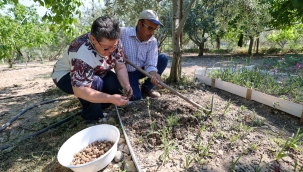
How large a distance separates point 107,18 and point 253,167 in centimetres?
165

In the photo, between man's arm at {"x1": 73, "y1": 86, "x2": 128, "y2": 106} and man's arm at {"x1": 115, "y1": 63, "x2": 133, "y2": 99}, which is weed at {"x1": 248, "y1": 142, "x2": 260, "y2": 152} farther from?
man's arm at {"x1": 115, "y1": 63, "x2": 133, "y2": 99}

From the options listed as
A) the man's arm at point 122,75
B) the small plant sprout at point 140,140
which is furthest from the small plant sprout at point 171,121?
the man's arm at point 122,75

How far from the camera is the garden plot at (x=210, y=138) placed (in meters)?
1.41

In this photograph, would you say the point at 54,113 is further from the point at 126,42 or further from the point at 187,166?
the point at 187,166

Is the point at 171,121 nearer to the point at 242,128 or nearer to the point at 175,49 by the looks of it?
the point at 242,128

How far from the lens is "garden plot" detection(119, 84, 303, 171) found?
1407 mm

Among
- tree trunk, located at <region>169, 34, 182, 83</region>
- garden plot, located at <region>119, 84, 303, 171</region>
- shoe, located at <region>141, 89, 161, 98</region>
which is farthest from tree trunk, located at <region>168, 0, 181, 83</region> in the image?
garden plot, located at <region>119, 84, 303, 171</region>

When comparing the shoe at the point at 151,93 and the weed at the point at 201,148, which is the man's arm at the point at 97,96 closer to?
the weed at the point at 201,148

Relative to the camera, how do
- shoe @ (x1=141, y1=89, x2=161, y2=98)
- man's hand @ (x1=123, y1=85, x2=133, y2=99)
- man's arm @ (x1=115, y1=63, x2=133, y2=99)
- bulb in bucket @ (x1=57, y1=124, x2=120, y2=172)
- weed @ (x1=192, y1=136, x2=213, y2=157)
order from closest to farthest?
1. bulb in bucket @ (x1=57, y1=124, x2=120, y2=172)
2. weed @ (x1=192, y1=136, x2=213, y2=157)
3. man's hand @ (x1=123, y1=85, x2=133, y2=99)
4. man's arm @ (x1=115, y1=63, x2=133, y2=99)
5. shoe @ (x1=141, y1=89, x2=161, y2=98)

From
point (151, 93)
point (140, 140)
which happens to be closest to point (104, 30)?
point (140, 140)

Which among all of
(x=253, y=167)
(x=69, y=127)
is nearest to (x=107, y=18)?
(x=69, y=127)

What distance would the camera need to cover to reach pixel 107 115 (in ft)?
7.47

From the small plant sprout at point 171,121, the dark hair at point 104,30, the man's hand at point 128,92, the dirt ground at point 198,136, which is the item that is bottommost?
the dirt ground at point 198,136

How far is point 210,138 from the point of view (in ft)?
5.55
